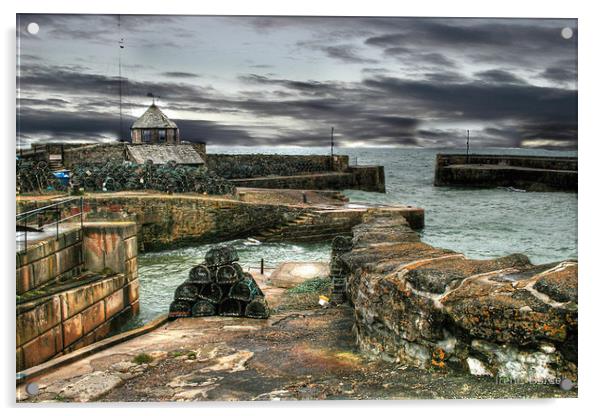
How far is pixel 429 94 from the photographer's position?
22.0ft

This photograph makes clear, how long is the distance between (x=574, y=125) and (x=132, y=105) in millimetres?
6181

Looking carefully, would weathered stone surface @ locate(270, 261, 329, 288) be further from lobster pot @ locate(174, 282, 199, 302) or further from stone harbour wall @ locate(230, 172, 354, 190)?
stone harbour wall @ locate(230, 172, 354, 190)

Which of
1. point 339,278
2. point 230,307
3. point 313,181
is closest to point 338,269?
point 339,278

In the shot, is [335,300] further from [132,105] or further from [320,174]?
[320,174]

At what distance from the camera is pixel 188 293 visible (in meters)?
7.11

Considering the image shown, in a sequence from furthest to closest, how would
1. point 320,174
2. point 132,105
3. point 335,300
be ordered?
1. point 320,174
2. point 132,105
3. point 335,300

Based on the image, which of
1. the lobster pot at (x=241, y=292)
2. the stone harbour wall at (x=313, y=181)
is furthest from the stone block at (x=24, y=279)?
the stone harbour wall at (x=313, y=181)

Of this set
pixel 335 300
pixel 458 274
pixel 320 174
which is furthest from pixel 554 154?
pixel 320 174

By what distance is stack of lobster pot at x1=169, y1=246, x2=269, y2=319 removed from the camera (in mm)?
7070

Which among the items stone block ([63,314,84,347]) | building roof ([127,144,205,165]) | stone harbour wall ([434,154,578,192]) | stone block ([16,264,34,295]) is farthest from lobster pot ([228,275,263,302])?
building roof ([127,144,205,165])

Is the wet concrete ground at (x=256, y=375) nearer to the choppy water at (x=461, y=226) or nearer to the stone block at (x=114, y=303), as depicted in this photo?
the stone block at (x=114, y=303)

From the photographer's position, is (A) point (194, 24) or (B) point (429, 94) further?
(B) point (429, 94)

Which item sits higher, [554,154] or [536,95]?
[536,95]

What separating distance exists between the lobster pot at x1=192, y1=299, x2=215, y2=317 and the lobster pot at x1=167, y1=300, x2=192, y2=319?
0.25 ft
